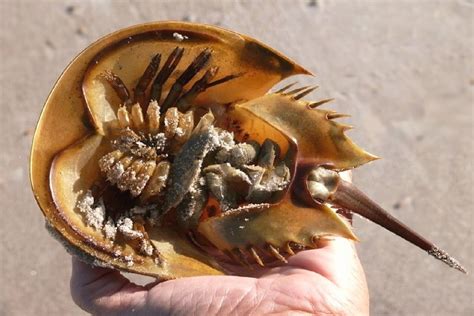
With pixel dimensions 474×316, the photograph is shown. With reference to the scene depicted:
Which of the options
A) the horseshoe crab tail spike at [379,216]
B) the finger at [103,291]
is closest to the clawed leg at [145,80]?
the finger at [103,291]

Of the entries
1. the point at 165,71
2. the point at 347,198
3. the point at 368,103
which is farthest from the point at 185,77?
the point at 368,103

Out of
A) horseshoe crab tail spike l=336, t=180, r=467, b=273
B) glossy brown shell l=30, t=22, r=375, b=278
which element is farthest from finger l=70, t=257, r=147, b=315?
horseshoe crab tail spike l=336, t=180, r=467, b=273

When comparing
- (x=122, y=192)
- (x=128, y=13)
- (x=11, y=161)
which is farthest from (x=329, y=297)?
(x=128, y=13)

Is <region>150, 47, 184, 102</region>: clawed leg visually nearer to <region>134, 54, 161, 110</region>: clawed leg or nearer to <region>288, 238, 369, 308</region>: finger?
<region>134, 54, 161, 110</region>: clawed leg

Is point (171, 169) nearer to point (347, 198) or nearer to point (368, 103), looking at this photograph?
point (347, 198)

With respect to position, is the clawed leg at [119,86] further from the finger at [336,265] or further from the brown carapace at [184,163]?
the finger at [336,265]

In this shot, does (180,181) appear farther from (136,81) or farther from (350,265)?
(350,265)

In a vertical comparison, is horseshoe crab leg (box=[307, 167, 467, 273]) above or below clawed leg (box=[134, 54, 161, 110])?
below
